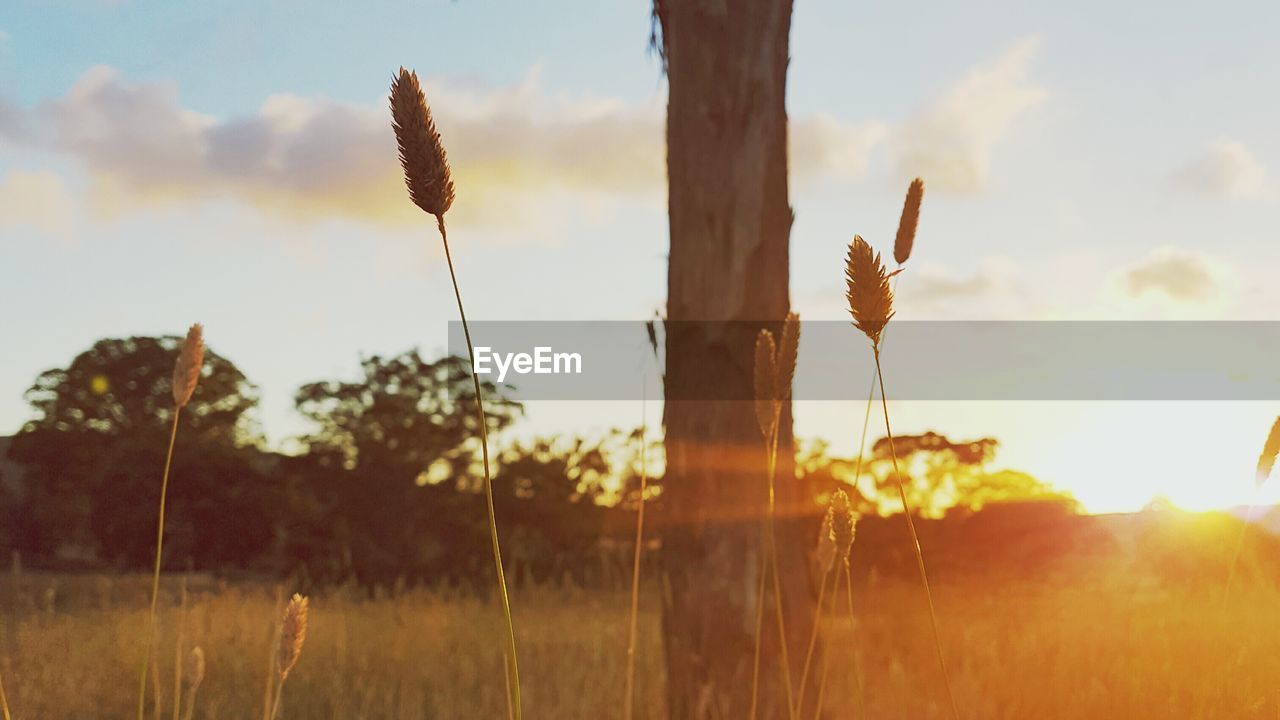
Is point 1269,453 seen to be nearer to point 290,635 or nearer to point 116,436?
point 290,635

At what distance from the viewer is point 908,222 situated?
7.84 ft

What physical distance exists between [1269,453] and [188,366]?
100 inches

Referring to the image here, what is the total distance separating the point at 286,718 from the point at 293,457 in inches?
222

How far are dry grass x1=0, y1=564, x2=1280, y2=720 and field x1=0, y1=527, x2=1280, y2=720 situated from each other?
0.06 feet

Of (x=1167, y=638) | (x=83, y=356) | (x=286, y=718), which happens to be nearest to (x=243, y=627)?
(x=286, y=718)

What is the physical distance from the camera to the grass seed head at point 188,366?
1.86m

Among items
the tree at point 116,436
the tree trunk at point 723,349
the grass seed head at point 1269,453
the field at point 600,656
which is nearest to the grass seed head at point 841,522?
the grass seed head at point 1269,453

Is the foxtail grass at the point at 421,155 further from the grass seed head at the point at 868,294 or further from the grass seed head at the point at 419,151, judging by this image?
the grass seed head at the point at 868,294

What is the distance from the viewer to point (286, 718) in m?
5.84

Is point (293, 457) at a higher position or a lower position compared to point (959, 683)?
higher

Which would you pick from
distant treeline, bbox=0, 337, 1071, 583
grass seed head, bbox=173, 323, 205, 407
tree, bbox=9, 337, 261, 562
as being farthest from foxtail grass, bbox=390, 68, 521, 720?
tree, bbox=9, 337, 261, 562

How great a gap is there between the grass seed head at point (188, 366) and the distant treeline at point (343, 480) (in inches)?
317

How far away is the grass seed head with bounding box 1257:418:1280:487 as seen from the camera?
2.72 m

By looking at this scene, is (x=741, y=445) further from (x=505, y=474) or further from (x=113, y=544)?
(x=113, y=544)
